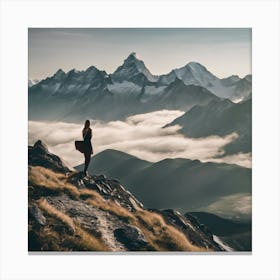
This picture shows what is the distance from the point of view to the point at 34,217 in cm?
798

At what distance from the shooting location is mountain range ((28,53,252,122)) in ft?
26.8

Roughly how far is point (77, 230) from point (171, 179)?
140 cm

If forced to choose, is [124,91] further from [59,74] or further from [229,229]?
[229,229]

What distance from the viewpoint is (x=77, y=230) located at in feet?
26.2

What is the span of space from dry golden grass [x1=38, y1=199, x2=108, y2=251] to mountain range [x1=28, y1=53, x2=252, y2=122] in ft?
3.85

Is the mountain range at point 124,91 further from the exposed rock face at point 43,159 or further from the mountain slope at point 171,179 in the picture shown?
the mountain slope at point 171,179

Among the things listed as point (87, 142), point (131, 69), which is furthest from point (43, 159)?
point (131, 69)

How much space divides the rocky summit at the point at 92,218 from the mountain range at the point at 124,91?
63 cm

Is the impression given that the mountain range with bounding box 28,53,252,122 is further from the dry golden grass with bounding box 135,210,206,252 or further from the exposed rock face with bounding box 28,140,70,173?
the dry golden grass with bounding box 135,210,206,252

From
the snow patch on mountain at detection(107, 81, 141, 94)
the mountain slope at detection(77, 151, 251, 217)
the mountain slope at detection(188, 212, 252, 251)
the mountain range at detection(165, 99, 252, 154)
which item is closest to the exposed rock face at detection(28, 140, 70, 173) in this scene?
the mountain slope at detection(77, 151, 251, 217)
